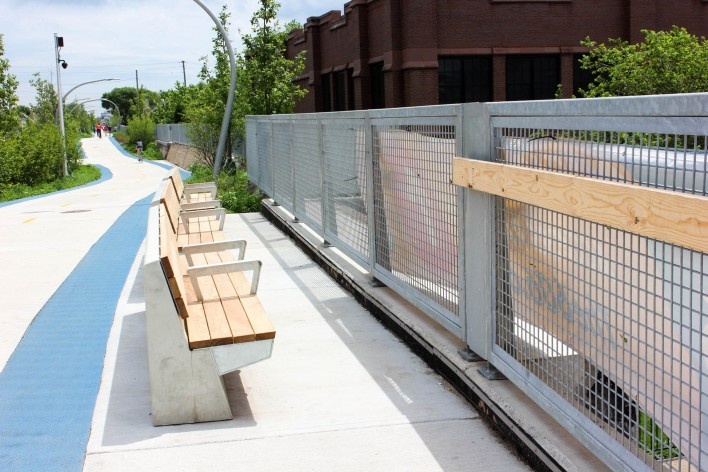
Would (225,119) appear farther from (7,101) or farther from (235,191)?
(7,101)

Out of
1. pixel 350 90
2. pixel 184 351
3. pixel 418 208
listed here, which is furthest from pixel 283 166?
pixel 350 90

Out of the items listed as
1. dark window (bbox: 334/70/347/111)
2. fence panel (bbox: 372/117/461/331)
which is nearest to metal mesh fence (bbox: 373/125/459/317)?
fence panel (bbox: 372/117/461/331)

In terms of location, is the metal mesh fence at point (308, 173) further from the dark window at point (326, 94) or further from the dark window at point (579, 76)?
the dark window at point (326, 94)

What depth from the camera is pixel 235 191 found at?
1736cm

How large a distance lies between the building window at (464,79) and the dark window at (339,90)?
6646 mm

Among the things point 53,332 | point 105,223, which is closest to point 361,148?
point 53,332

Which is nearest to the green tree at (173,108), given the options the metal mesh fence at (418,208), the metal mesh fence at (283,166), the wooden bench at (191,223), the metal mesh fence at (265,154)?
the metal mesh fence at (265,154)

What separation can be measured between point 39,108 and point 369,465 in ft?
191

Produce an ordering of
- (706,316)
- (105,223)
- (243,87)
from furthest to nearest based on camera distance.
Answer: (243,87) < (105,223) < (706,316)

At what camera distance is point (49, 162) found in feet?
108

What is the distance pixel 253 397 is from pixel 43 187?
27.4m

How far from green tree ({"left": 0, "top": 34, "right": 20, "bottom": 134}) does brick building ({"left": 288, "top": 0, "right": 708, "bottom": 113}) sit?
12.8m

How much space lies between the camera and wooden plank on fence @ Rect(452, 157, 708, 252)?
2705 millimetres

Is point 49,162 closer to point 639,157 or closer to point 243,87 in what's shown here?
point 243,87
